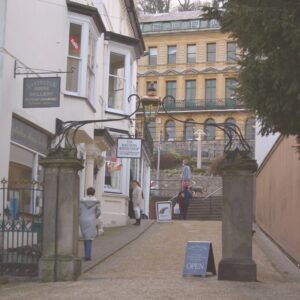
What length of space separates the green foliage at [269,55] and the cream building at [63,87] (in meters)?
4.33

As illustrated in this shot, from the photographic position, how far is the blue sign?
11.7 meters

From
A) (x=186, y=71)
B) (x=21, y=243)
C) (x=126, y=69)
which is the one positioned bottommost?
(x=21, y=243)

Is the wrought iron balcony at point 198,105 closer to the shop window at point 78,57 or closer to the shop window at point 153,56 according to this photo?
the shop window at point 153,56

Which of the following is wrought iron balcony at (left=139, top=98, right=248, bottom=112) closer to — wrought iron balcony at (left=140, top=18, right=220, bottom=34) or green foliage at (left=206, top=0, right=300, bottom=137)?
wrought iron balcony at (left=140, top=18, right=220, bottom=34)

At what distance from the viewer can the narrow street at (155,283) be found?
978cm

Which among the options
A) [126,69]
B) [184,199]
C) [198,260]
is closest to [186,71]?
[184,199]

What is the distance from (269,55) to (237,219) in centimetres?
385

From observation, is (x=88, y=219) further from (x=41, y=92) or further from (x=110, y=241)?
(x=110, y=241)

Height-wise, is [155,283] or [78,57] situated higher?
[78,57]

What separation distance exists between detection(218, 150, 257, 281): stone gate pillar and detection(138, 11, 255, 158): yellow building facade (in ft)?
189

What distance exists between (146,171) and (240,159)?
24.3 m

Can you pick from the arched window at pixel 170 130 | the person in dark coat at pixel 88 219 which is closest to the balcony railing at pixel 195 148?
the arched window at pixel 170 130

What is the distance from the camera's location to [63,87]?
55.2 feet

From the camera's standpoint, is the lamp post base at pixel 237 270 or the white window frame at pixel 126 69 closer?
the lamp post base at pixel 237 270
